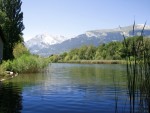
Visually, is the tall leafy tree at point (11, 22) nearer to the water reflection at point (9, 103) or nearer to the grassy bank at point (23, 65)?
the grassy bank at point (23, 65)

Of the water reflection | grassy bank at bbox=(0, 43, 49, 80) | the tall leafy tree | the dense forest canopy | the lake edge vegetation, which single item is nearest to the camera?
the water reflection

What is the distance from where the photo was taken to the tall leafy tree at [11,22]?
60.6m

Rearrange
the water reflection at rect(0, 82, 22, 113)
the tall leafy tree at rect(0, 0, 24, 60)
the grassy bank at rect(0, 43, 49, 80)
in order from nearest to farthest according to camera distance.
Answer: the water reflection at rect(0, 82, 22, 113)
the grassy bank at rect(0, 43, 49, 80)
the tall leafy tree at rect(0, 0, 24, 60)

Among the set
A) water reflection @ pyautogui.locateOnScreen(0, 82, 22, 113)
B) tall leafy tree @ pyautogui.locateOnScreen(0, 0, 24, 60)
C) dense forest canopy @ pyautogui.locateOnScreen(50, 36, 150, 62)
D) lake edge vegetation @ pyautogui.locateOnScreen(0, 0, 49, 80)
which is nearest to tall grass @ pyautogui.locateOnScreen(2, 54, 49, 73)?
lake edge vegetation @ pyautogui.locateOnScreen(0, 0, 49, 80)

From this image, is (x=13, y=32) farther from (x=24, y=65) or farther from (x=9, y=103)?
(x=9, y=103)

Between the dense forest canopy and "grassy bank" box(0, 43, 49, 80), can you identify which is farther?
the dense forest canopy

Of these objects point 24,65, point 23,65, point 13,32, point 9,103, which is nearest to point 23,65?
point 23,65

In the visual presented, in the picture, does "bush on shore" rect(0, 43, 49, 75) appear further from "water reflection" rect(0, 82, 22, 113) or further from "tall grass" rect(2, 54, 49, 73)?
"water reflection" rect(0, 82, 22, 113)

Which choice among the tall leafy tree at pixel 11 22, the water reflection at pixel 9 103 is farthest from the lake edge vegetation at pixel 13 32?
the water reflection at pixel 9 103

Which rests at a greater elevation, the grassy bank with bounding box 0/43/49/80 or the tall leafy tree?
the tall leafy tree

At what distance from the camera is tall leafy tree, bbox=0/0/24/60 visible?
199 feet

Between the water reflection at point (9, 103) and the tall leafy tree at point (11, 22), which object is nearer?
the water reflection at point (9, 103)

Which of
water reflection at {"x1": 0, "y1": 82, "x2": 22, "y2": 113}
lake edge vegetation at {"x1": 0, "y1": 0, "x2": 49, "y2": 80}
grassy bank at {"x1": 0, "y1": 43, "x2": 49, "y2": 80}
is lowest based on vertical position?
water reflection at {"x1": 0, "y1": 82, "x2": 22, "y2": 113}

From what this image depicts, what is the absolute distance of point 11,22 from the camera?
204 feet
